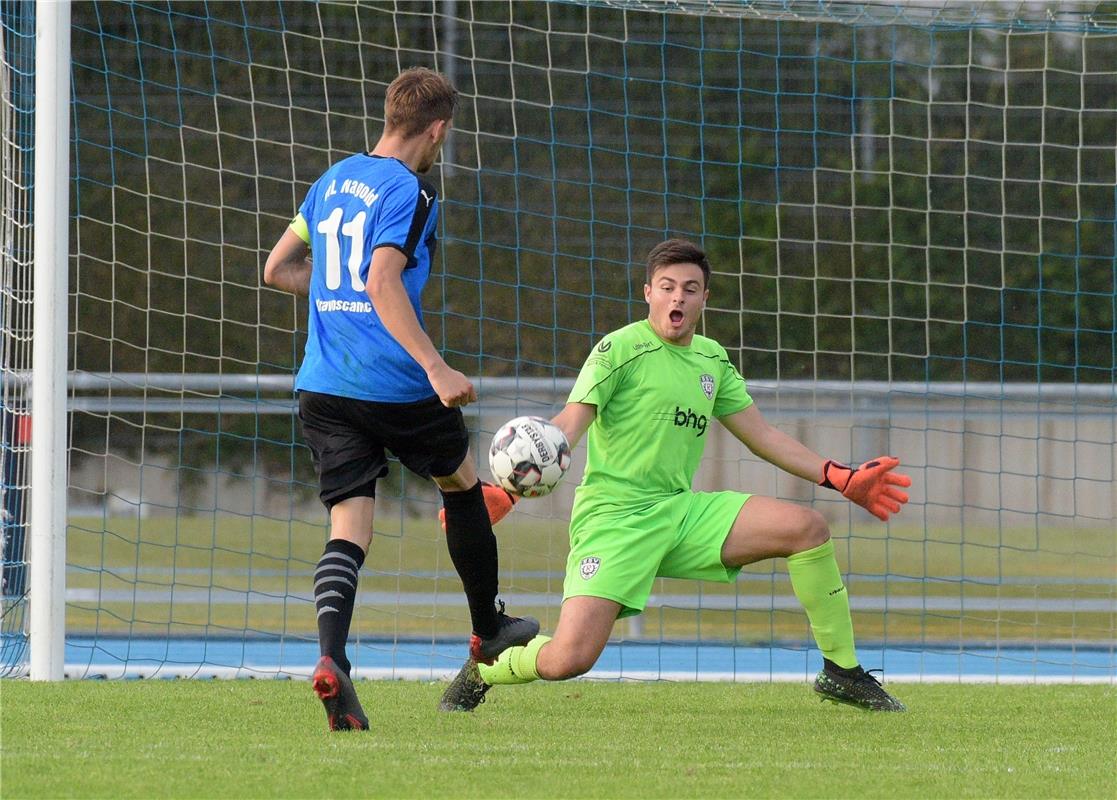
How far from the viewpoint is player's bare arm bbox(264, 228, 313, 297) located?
176 inches

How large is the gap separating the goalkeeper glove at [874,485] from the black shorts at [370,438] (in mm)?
1275

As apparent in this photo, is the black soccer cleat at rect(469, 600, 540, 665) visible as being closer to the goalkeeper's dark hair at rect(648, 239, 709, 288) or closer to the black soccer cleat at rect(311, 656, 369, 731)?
the black soccer cleat at rect(311, 656, 369, 731)

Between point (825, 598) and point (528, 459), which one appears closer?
point (528, 459)

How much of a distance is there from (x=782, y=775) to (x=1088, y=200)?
16.4 metres

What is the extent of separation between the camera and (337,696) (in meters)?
3.99

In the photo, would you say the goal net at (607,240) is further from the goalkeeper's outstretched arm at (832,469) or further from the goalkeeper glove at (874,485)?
the goalkeeper glove at (874,485)

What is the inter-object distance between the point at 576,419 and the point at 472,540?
53 centimetres

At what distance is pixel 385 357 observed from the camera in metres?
4.15

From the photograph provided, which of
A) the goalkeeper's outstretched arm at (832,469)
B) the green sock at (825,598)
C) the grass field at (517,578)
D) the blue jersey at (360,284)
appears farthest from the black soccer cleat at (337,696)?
the grass field at (517,578)

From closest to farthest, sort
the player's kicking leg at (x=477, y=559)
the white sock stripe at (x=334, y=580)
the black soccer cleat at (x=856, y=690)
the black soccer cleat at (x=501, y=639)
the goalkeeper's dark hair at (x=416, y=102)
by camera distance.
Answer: the white sock stripe at (x=334, y=580) < the goalkeeper's dark hair at (x=416, y=102) < the player's kicking leg at (x=477, y=559) < the black soccer cleat at (x=501, y=639) < the black soccer cleat at (x=856, y=690)

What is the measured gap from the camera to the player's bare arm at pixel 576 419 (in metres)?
4.60

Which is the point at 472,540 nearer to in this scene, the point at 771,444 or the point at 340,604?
the point at 340,604

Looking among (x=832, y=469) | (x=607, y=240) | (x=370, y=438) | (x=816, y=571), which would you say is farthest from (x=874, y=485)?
(x=607, y=240)

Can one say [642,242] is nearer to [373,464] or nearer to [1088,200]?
[1088,200]
